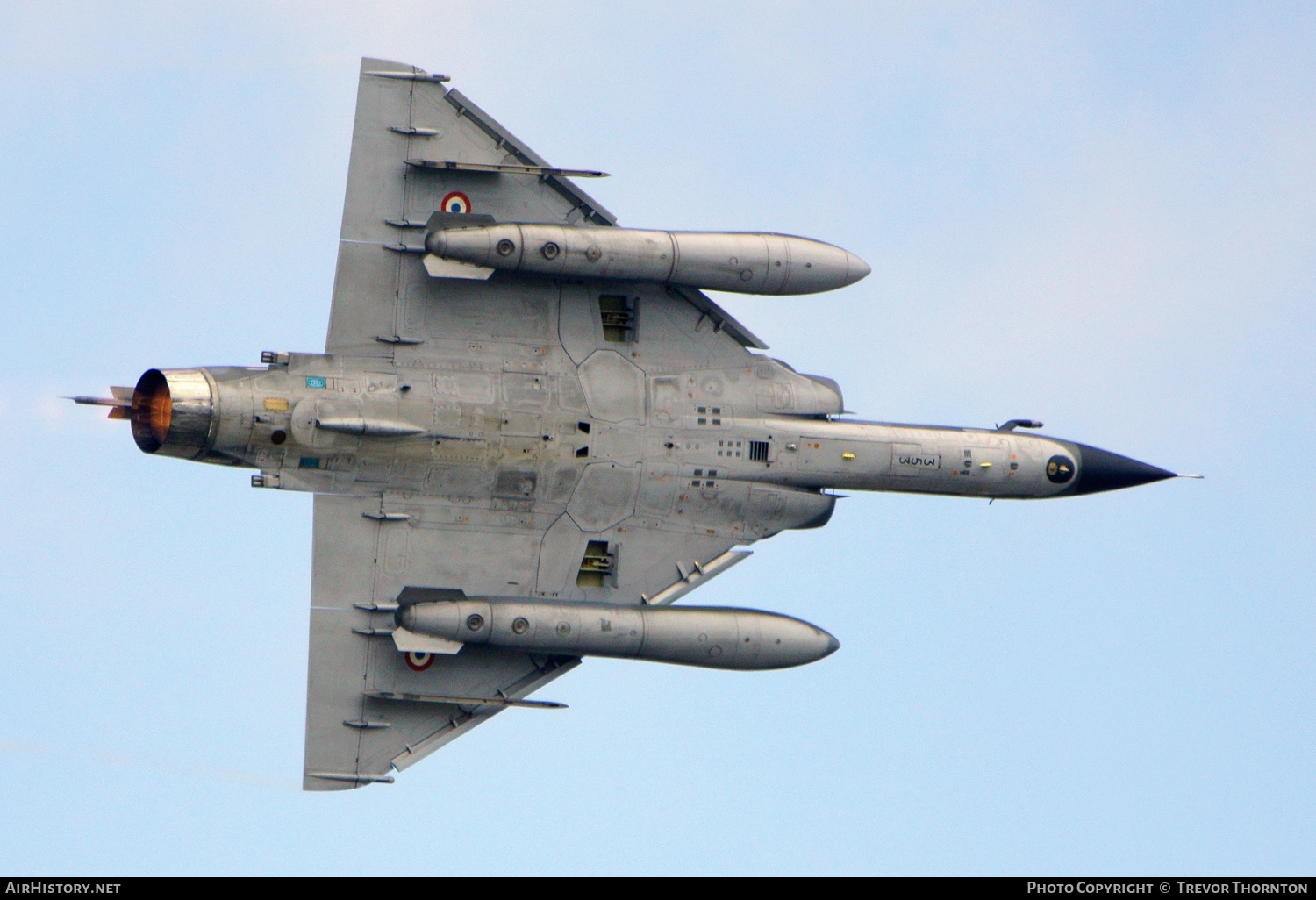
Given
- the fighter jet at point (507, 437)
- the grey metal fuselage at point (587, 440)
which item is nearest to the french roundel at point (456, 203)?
the fighter jet at point (507, 437)

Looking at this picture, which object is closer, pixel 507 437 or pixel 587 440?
pixel 507 437

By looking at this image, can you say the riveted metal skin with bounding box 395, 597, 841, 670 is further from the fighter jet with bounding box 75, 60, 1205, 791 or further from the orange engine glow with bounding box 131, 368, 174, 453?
the orange engine glow with bounding box 131, 368, 174, 453

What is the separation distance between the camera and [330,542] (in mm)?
33500

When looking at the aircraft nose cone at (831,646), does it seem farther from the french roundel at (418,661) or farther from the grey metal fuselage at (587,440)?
the french roundel at (418,661)

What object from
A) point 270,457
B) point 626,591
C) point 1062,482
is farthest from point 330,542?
point 1062,482

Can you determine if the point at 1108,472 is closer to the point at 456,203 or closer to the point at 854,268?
the point at 854,268

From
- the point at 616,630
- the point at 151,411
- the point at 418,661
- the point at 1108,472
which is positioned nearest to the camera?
the point at 151,411

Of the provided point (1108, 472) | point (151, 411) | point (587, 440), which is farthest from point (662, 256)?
point (1108, 472)

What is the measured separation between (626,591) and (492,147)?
277 inches

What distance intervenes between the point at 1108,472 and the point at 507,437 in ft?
32.0

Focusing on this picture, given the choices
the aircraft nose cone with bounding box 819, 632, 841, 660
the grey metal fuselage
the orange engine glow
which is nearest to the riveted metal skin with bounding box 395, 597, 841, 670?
the aircraft nose cone with bounding box 819, 632, 841, 660

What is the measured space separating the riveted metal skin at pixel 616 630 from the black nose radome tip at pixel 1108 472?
18.7 feet

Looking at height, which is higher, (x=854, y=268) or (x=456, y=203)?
(x=456, y=203)

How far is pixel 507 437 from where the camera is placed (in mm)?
33562
